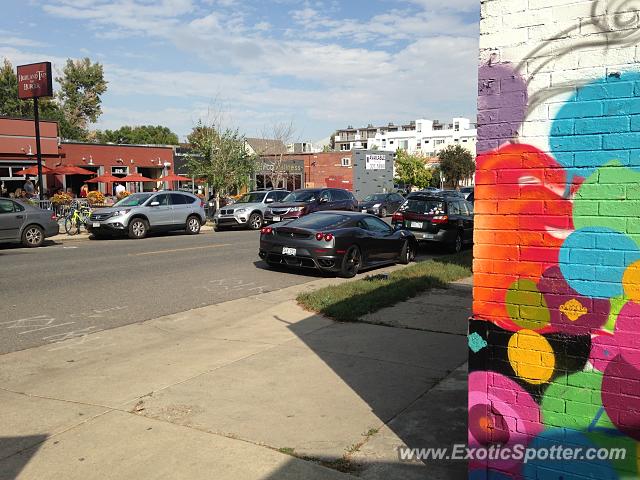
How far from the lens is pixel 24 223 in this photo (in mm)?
16016

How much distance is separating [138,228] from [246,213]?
506 cm

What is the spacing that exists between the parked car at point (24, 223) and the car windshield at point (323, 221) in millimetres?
8918

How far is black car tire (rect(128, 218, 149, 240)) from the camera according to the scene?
19.0 meters

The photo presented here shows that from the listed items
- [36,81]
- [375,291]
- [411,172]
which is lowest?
[375,291]

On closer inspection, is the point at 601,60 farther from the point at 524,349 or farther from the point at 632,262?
the point at 524,349

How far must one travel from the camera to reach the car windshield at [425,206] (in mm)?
15770

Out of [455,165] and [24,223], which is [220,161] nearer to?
[24,223]

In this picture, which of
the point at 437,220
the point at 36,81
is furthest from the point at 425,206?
the point at 36,81

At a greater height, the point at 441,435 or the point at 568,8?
the point at 568,8

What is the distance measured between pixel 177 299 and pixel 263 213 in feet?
47.8

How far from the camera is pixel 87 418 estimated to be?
14.2ft

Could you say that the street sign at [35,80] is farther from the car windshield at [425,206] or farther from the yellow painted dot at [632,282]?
the yellow painted dot at [632,282]

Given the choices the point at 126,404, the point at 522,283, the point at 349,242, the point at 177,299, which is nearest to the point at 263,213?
the point at 349,242

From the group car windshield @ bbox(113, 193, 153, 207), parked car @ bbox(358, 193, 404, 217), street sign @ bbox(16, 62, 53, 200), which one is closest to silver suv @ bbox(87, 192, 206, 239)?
car windshield @ bbox(113, 193, 153, 207)
